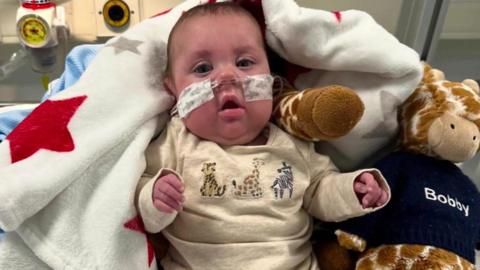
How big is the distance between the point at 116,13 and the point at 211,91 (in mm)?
799

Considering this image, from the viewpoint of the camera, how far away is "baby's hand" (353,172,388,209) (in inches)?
25.0

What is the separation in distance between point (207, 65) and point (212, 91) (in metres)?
0.05

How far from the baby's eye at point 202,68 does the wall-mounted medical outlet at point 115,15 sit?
2.41 feet

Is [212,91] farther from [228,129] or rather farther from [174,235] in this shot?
[174,235]

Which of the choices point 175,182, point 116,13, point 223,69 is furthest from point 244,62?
point 116,13

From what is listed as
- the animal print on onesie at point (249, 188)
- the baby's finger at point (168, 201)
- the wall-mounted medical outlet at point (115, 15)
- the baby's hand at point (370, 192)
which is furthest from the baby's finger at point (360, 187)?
the wall-mounted medical outlet at point (115, 15)

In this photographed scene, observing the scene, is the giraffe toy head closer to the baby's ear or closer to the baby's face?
the baby's face

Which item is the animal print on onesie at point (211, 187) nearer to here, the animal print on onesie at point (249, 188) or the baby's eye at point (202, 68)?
the animal print on onesie at point (249, 188)

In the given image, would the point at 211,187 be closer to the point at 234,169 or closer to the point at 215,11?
the point at 234,169

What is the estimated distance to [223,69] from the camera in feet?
2.41

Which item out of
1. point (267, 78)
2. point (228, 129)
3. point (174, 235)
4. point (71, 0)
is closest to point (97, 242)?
point (174, 235)

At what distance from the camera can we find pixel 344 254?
0.74 m

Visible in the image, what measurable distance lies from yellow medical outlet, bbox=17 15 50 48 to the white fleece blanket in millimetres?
513

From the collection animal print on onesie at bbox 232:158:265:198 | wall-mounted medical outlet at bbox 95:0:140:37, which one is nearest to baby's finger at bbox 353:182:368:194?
animal print on onesie at bbox 232:158:265:198
